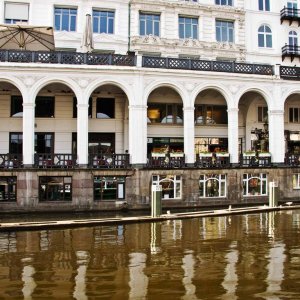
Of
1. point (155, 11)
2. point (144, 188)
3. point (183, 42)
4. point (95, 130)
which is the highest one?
point (155, 11)

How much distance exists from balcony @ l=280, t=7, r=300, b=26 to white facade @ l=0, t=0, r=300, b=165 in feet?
1.64

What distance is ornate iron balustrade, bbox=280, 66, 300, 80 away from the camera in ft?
98.3

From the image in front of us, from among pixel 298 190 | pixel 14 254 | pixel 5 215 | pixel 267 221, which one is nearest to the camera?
pixel 14 254

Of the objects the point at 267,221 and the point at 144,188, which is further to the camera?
A: the point at 144,188

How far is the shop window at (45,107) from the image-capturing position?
2927 centimetres

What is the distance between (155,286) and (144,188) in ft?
52.0

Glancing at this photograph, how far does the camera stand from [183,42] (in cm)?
3266

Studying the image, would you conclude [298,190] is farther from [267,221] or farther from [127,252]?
[127,252]

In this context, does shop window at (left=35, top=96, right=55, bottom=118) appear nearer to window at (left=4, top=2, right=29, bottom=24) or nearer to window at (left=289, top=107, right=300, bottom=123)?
window at (left=4, top=2, right=29, bottom=24)

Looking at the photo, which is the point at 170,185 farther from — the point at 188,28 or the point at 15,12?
the point at 15,12

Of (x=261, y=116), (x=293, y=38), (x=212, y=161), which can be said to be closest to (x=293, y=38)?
(x=293, y=38)

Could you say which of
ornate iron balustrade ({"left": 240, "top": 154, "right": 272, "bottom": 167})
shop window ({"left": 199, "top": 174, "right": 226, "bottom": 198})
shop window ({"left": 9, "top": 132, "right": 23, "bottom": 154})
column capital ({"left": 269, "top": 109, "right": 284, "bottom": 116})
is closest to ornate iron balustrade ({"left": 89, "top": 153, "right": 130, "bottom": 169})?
shop window ({"left": 199, "top": 174, "right": 226, "bottom": 198})

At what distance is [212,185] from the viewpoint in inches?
1075

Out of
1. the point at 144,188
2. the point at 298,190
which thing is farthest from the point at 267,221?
the point at 298,190
